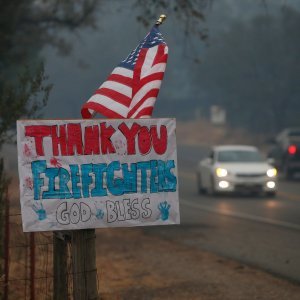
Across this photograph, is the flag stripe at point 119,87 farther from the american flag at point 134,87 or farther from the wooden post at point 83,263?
the wooden post at point 83,263

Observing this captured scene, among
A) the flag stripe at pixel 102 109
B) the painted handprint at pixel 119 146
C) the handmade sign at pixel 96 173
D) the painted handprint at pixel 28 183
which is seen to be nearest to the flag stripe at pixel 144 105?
the flag stripe at pixel 102 109

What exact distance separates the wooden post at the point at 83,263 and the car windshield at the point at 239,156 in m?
21.8

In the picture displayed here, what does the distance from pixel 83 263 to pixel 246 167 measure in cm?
2102

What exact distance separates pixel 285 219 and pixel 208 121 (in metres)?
64.0

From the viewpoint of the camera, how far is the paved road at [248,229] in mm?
13953

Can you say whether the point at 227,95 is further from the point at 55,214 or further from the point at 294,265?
the point at 55,214

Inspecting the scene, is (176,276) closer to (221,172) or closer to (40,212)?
(40,212)

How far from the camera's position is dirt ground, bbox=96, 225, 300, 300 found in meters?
10.6

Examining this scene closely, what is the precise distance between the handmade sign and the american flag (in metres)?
0.53

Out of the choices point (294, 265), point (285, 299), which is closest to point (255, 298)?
point (285, 299)

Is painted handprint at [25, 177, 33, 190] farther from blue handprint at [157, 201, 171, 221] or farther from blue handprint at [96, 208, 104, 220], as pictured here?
blue handprint at [157, 201, 171, 221]

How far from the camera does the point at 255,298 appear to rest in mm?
10219

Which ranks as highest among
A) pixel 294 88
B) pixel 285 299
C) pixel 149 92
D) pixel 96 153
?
pixel 294 88

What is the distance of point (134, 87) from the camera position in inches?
302
